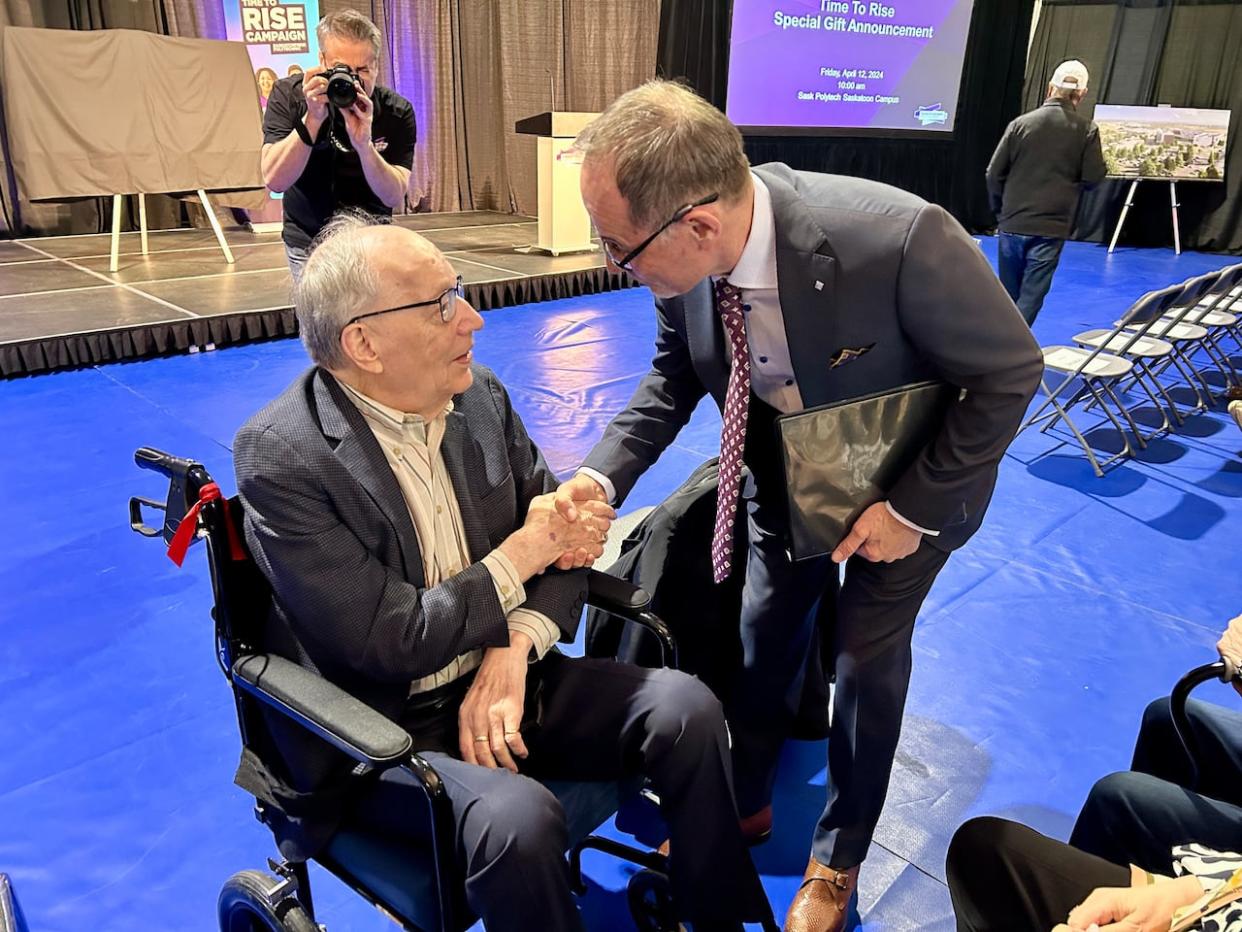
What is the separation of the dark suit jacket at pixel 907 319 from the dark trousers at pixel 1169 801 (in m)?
→ 0.50

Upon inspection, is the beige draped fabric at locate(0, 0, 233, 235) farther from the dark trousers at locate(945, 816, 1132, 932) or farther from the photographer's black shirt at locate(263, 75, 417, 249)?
the dark trousers at locate(945, 816, 1132, 932)

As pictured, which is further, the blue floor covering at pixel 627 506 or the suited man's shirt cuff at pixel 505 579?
the blue floor covering at pixel 627 506

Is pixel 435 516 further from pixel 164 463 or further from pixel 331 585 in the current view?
pixel 164 463

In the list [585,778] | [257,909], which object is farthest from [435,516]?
[257,909]

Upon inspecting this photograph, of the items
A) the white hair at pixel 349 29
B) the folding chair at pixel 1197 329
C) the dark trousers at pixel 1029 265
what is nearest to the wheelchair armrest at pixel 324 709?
the white hair at pixel 349 29

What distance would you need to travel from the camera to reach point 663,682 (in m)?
1.59

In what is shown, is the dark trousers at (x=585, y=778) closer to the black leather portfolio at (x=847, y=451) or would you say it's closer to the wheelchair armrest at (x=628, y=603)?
the wheelchair armrest at (x=628, y=603)

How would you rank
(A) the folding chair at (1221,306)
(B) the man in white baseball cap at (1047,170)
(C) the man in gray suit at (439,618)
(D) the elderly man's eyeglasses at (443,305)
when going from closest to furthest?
(C) the man in gray suit at (439,618) → (D) the elderly man's eyeglasses at (443,305) → (A) the folding chair at (1221,306) → (B) the man in white baseball cap at (1047,170)

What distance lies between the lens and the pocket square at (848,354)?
1533mm

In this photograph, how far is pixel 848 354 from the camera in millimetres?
1537

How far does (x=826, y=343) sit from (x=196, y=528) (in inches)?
41.2

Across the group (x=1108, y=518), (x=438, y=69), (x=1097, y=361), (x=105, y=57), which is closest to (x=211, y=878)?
(x=1108, y=518)

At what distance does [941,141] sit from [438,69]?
20.1ft

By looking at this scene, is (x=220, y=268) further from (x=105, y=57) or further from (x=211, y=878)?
(x=211, y=878)
